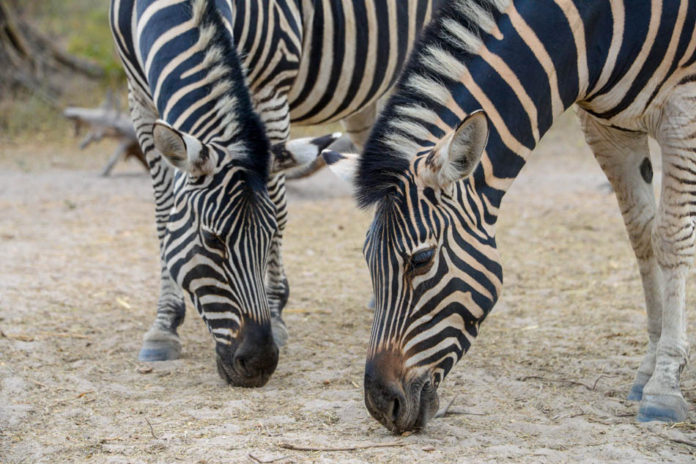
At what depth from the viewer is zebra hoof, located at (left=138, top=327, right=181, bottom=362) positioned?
4980mm

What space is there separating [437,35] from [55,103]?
13.9 meters

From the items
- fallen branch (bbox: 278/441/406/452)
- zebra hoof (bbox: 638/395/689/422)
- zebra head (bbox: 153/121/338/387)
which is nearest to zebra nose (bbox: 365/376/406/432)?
fallen branch (bbox: 278/441/406/452)

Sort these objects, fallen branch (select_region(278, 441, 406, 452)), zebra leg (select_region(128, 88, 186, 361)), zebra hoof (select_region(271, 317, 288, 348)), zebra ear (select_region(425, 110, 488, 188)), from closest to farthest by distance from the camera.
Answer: zebra ear (select_region(425, 110, 488, 188)) → fallen branch (select_region(278, 441, 406, 452)) → zebra leg (select_region(128, 88, 186, 361)) → zebra hoof (select_region(271, 317, 288, 348))

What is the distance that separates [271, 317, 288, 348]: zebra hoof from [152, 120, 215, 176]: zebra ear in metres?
1.57

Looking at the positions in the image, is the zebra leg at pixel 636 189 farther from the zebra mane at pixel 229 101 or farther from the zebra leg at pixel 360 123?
the zebra leg at pixel 360 123

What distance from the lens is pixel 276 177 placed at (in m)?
5.10

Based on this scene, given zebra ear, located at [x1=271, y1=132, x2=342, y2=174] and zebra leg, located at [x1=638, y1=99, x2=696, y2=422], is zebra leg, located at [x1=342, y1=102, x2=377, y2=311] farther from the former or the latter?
zebra leg, located at [x1=638, y1=99, x2=696, y2=422]

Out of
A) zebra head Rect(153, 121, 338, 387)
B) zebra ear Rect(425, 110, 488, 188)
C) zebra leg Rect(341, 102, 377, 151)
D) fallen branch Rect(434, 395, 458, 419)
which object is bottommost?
fallen branch Rect(434, 395, 458, 419)

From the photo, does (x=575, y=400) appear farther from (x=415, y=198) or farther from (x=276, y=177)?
(x=276, y=177)

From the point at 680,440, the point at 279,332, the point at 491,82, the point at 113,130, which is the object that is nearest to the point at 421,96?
the point at 491,82

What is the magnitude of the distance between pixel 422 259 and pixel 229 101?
155 centimetres

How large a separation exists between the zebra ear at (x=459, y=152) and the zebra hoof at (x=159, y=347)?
8.08ft

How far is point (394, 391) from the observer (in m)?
3.29

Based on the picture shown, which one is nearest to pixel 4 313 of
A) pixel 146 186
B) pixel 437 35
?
pixel 437 35
